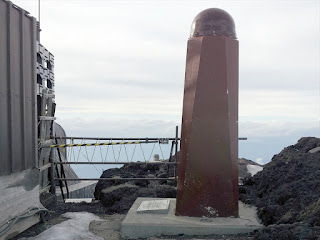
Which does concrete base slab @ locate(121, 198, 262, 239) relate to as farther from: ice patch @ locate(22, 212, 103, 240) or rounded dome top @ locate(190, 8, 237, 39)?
rounded dome top @ locate(190, 8, 237, 39)

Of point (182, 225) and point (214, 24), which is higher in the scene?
point (214, 24)

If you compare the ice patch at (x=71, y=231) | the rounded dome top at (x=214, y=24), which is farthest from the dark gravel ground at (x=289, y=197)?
the rounded dome top at (x=214, y=24)

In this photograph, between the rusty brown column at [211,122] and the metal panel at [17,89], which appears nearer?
the metal panel at [17,89]

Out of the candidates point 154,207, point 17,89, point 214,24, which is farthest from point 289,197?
point 17,89

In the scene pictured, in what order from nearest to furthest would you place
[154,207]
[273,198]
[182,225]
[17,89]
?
[182,225] → [17,89] → [154,207] → [273,198]

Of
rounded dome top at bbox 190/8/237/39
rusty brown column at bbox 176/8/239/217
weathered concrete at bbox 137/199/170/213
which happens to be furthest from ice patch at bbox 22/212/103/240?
rounded dome top at bbox 190/8/237/39

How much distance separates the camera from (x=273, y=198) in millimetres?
7469

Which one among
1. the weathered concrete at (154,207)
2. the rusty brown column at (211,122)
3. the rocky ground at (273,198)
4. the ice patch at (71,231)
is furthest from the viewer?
the weathered concrete at (154,207)

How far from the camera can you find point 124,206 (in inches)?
373

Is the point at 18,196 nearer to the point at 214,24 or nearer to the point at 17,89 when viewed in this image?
the point at 17,89

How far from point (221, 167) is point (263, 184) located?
2594 millimetres

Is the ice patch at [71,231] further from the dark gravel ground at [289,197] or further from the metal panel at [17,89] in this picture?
the dark gravel ground at [289,197]

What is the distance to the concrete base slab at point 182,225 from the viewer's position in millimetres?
6359

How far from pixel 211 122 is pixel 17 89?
374 centimetres
